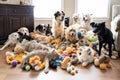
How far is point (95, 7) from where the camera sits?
5.57 metres

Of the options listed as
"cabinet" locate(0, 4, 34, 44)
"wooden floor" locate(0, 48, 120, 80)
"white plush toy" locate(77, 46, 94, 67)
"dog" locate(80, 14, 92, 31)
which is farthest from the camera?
"dog" locate(80, 14, 92, 31)

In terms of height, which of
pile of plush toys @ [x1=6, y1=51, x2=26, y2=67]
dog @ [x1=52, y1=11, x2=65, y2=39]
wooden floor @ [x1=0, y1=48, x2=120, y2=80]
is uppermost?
dog @ [x1=52, y1=11, x2=65, y2=39]

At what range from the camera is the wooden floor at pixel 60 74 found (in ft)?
7.51

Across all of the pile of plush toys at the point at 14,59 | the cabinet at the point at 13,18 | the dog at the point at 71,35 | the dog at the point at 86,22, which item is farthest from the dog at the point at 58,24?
the pile of plush toys at the point at 14,59

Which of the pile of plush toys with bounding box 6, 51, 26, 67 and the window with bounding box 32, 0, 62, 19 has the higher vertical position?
the window with bounding box 32, 0, 62, 19

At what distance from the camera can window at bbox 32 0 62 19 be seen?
555cm

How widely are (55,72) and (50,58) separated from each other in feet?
1.22

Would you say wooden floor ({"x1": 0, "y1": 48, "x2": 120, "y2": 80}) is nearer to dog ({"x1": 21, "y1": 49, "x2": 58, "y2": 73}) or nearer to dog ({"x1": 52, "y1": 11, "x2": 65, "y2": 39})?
dog ({"x1": 21, "y1": 49, "x2": 58, "y2": 73})

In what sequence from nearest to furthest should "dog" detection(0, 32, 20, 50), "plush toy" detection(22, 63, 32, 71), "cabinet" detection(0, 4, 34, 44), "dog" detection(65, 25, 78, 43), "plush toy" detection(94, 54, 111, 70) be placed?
"plush toy" detection(22, 63, 32, 71)
"plush toy" detection(94, 54, 111, 70)
"dog" detection(65, 25, 78, 43)
"dog" detection(0, 32, 20, 50)
"cabinet" detection(0, 4, 34, 44)

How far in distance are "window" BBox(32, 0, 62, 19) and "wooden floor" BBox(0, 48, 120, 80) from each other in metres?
3.10

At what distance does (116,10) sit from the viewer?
445cm

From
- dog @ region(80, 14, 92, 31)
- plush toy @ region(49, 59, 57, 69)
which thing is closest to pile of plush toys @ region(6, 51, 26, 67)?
plush toy @ region(49, 59, 57, 69)

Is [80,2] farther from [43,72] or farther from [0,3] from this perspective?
[43,72]

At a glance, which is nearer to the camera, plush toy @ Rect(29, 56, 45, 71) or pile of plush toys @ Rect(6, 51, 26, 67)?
plush toy @ Rect(29, 56, 45, 71)
